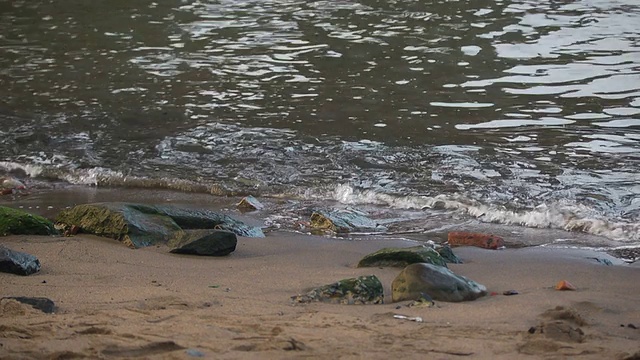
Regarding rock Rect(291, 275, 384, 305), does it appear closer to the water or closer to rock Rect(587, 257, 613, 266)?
rock Rect(587, 257, 613, 266)

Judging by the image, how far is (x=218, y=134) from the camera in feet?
28.9

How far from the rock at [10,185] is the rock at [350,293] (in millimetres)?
3982

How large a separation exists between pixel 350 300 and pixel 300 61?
742 cm

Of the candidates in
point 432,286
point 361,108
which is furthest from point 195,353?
point 361,108

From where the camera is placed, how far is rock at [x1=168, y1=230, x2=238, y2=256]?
17.7 feet

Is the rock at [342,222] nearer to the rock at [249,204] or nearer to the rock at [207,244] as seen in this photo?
the rock at [249,204]

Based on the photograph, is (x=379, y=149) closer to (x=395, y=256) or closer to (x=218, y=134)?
(x=218, y=134)

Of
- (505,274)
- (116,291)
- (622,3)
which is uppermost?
(116,291)

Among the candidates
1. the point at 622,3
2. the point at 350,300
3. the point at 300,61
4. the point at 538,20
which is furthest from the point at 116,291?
the point at 622,3

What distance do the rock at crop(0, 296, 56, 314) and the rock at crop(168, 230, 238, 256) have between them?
138cm

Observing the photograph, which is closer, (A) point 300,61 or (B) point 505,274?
(B) point 505,274

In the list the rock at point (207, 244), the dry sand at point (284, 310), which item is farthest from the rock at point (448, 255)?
the rock at point (207, 244)

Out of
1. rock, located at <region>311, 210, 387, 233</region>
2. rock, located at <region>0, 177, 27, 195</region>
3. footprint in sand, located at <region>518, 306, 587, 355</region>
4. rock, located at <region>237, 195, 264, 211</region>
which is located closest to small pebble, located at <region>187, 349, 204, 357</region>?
footprint in sand, located at <region>518, 306, 587, 355</region>

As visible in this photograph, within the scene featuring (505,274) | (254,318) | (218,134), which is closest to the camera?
(254,318)
